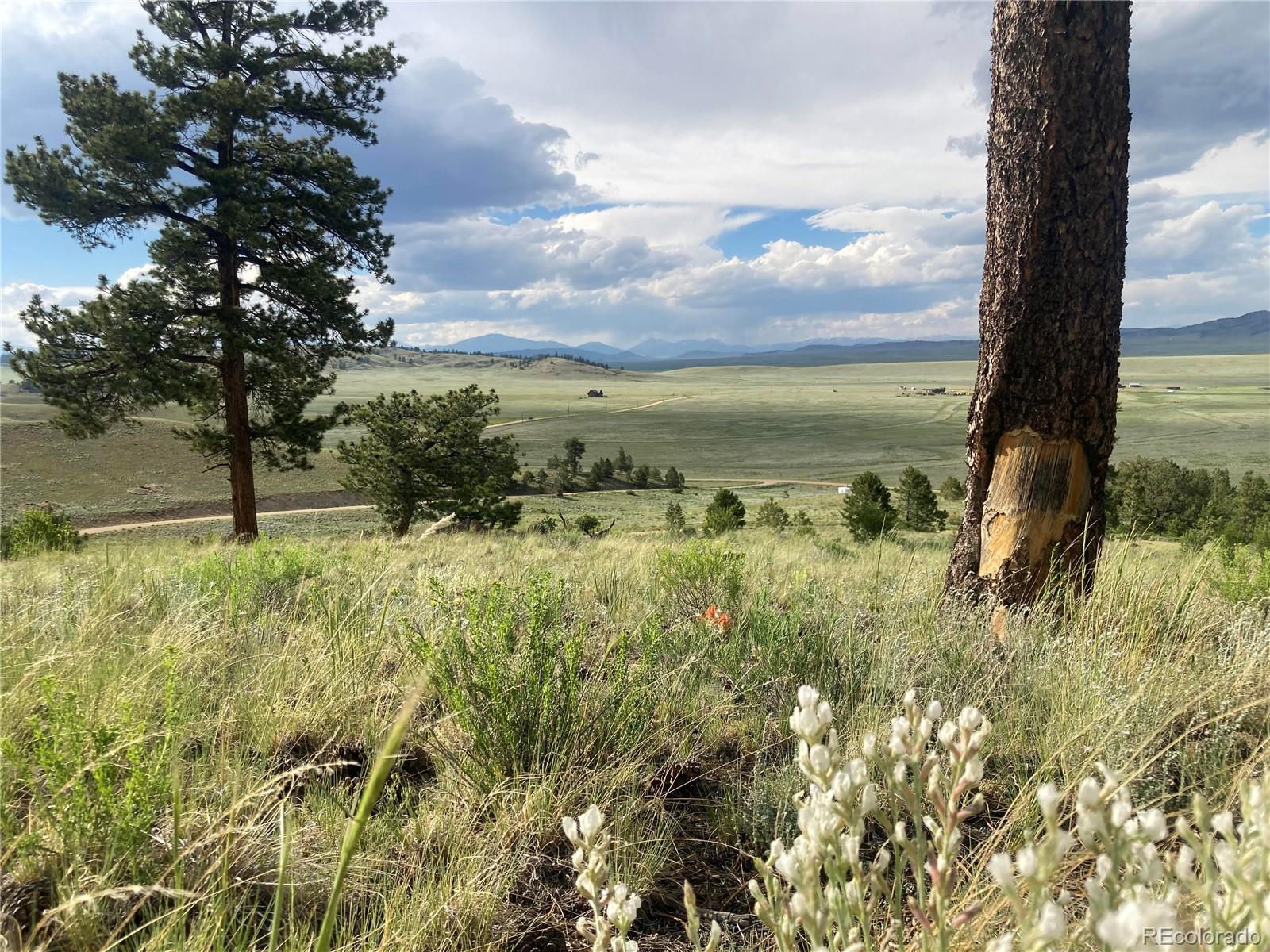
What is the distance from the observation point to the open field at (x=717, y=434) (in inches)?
1665

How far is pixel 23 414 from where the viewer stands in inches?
2598

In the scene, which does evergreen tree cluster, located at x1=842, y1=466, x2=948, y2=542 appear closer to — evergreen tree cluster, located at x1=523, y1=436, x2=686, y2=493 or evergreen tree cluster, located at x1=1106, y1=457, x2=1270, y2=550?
evergreen tree cluster, located at x1=1106, y1=457, x2=1270, y2=550

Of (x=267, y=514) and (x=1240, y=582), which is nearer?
(x=1240, y=582)

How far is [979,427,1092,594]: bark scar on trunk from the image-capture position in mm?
3777

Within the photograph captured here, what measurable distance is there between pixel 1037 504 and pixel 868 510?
19419mm

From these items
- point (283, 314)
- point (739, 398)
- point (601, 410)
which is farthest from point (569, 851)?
point (739, 398)

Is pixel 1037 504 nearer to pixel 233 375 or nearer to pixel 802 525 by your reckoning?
pixel 233 375

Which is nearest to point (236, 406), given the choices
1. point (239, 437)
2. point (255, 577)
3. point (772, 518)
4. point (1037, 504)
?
point (239, 437)

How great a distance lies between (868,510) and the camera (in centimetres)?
2252

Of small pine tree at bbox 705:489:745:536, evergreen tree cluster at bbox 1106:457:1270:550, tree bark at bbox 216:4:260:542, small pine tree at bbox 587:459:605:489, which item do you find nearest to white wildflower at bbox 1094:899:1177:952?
tree bark at bbox 216:4:260:542

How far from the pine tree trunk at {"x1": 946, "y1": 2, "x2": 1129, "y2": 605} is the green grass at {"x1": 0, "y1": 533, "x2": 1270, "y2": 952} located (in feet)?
1.53

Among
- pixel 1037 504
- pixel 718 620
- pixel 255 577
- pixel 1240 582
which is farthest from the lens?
pixel 255 577

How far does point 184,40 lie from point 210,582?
12.7 meters

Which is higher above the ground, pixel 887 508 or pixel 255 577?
pixel 255 577
